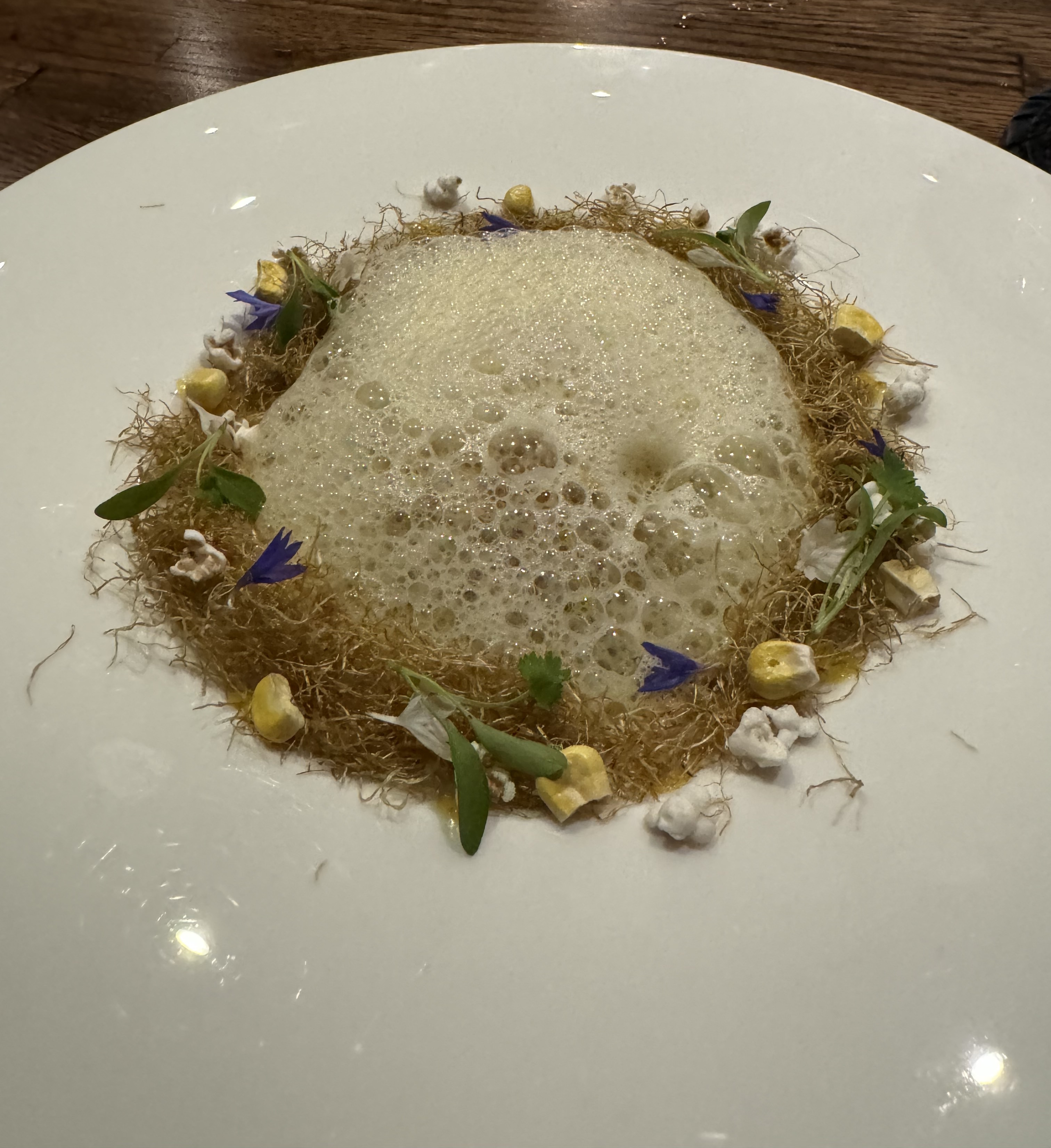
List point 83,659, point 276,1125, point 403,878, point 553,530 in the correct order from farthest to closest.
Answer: point 553,530, point 83,659, point 403,878, point 276,1125

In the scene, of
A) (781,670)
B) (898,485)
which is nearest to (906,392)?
(898,485)

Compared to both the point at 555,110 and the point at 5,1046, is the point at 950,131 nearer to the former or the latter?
the point at 555,110

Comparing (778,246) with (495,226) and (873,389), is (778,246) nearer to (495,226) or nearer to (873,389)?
(873,389)

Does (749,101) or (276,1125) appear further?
(749,101)

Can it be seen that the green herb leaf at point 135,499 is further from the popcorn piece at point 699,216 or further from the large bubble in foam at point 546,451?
the popcorn piece at point 699,216

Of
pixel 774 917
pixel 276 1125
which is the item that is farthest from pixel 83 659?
pixel 774 917

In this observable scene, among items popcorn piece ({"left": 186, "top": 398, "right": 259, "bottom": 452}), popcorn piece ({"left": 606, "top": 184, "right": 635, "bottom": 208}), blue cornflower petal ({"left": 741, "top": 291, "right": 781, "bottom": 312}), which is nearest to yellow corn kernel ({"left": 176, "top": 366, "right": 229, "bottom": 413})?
popcorn piece ({"left": 186, "top": 398, "right": 259, "bottom": 452})

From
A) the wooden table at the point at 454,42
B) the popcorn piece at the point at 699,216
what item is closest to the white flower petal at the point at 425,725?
the popcorn piece at the point at 699,216
